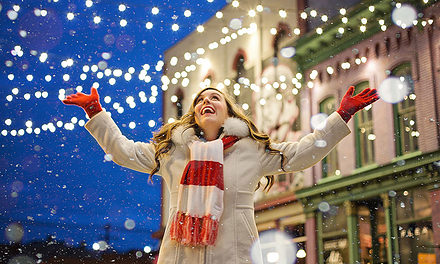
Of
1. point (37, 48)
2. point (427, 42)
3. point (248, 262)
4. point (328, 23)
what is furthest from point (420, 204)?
point (248, 262)

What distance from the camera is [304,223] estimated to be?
1102 cm

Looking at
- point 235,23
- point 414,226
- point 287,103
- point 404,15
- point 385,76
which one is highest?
point 235,23

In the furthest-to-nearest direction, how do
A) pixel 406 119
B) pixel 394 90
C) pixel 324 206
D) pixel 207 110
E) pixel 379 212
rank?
pixel 324 206 → pixel 379 212 → pixel 394 90 → pixel 406 119 → pixel 207 110

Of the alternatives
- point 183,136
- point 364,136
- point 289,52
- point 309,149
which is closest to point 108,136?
point 183,136

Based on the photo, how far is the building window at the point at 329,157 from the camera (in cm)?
1065

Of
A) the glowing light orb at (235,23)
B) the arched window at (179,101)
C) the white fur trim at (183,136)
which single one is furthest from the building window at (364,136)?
the white fur trim at (183,136)

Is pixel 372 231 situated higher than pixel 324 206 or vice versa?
pixel 324 206

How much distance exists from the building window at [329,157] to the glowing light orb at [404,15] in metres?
1.77

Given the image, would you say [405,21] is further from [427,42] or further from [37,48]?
[37,48]

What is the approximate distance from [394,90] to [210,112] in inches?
262

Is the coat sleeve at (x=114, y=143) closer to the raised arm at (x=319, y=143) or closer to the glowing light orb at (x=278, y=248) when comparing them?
the raised arm at (x=319, y=143)

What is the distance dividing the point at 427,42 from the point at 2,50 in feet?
19.2

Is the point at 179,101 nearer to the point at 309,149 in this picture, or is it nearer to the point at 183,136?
the point at 183,136

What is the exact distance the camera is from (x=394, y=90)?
9523 mm
